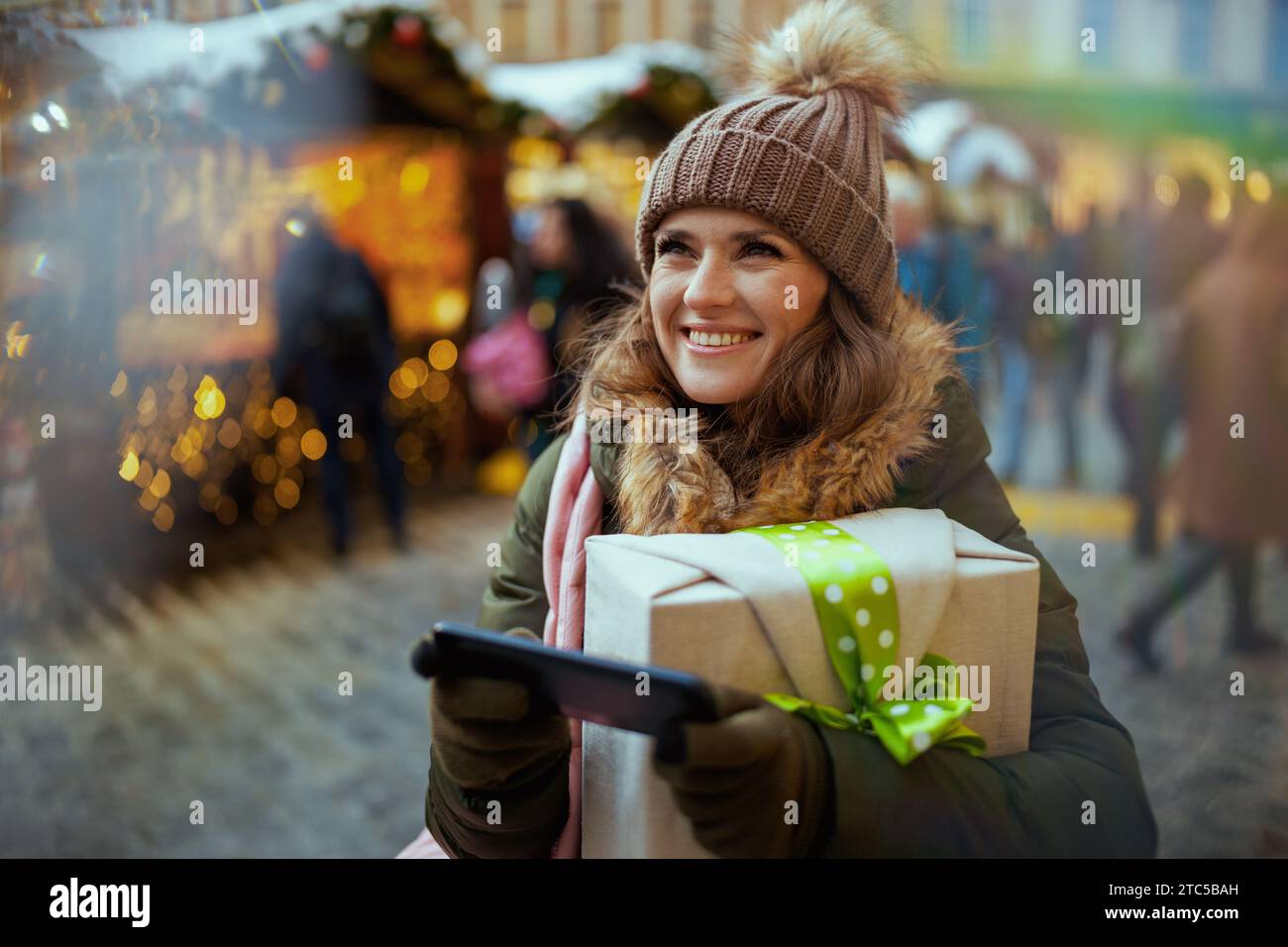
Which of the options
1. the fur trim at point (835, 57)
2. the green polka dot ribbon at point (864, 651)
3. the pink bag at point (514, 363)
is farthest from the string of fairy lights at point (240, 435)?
the green polka dot ribbon at point (864, 651)

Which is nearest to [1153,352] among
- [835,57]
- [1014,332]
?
[1014,332]

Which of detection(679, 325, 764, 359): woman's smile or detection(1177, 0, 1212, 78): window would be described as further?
detection(1177, 0, 1212, 78): window

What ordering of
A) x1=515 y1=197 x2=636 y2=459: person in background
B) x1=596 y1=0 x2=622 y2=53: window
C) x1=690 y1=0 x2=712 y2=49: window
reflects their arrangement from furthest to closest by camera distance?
x1=596 y1=0 x2=622 y2=53: window
x1=690 y1=0 x2=712 y2=49: window
x1=515 y1=197 x2=636 y2=459: person in background

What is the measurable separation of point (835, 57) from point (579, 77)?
21.2 feet

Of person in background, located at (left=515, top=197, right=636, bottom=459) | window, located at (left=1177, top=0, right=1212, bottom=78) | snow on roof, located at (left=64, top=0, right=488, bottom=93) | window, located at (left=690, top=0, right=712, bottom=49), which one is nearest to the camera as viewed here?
snow on roof, located at (left=64, top=0, right=488, bottom=93)

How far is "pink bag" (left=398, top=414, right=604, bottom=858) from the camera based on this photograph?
1361 mm

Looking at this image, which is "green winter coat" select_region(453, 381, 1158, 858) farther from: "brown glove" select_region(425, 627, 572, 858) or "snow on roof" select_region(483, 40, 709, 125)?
"snow on roof" select_region(483, 40, 709, 125)

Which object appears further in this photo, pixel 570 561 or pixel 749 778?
pixel 570 561

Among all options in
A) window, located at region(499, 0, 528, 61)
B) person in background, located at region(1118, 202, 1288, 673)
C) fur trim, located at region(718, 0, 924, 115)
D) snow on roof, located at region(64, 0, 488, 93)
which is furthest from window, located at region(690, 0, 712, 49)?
fur trim, located at region(718, 0, 924, 115)

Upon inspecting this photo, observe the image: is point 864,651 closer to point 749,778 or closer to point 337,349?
point 749,778

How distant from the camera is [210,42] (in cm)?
383
